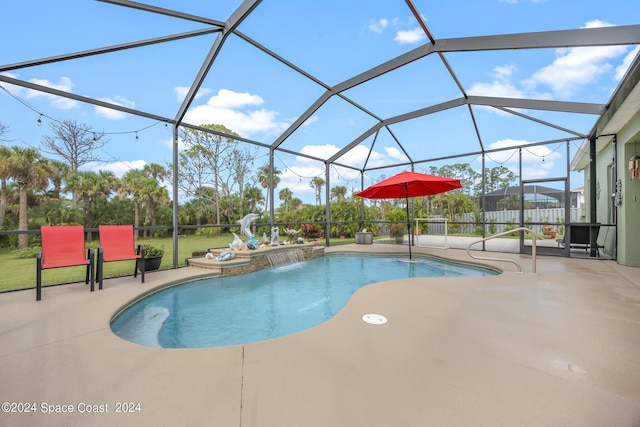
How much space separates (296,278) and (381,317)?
344cm

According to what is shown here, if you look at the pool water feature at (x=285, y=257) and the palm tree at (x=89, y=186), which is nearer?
the pool water feature at (x=285, y=257)

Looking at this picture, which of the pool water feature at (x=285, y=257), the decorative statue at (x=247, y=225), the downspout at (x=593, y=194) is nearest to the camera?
the downspout at (x=593, y=194)

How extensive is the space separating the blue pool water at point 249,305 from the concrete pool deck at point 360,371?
62 centimetres

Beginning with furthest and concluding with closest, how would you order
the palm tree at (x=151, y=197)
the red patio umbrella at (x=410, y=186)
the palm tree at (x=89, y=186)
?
the palm tree at (x=151, y=197), the palm tree at (x=89, y=186), the red patio umbrella at (x=410, y=186)

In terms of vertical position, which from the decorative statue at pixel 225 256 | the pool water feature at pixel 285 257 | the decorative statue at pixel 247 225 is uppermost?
the decorative statue at pixel 247 225

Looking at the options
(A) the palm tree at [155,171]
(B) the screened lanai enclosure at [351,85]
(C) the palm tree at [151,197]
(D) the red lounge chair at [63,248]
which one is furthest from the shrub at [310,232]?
(D) the red lounge chair at [63,248]

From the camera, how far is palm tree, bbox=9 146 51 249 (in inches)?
305

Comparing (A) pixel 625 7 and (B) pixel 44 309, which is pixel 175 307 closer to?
(B) pixel 44 309

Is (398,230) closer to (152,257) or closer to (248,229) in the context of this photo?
(248,229)

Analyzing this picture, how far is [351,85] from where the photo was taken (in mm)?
6547

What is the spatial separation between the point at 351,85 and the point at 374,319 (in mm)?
5658

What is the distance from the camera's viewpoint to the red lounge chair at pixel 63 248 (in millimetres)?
3904

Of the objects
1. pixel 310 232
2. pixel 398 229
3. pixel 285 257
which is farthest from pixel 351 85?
pixel 398 229

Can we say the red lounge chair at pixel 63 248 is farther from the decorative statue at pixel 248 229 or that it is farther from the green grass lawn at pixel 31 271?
the decorative statue at pixel 248 229
